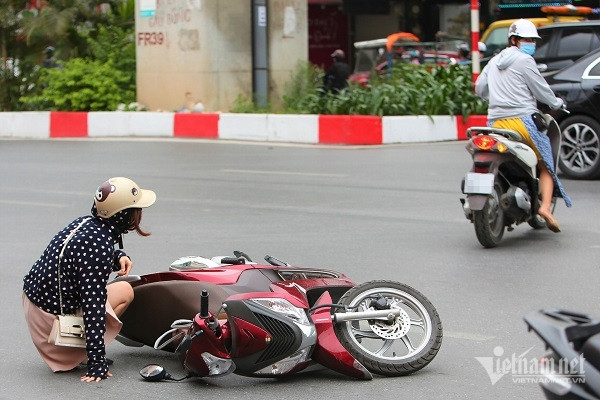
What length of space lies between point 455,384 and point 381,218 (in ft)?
16.8

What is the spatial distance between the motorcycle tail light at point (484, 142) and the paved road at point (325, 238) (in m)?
0.81

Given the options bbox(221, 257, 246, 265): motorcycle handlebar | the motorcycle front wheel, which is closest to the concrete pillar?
bbox(221, 257, 246, 265): motorcycle handlebar

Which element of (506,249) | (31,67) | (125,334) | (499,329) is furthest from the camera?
(31,67)

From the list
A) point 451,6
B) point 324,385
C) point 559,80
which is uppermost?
point 451,6

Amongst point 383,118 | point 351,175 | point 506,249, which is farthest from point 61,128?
point 506,249

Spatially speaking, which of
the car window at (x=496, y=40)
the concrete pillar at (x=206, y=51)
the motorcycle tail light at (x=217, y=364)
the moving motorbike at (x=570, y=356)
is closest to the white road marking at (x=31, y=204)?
the motorcycle tail light at (x=217, y=364)

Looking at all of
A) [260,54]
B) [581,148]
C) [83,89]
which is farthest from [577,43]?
[83,89]

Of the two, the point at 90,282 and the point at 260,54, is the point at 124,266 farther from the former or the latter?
the point at 260,54

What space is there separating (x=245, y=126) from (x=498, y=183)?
9.79 metres

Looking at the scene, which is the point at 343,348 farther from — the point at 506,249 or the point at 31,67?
the point at 31,67

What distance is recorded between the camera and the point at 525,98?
925 cm

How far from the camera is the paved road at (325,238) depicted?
560 cm

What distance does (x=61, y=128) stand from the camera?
66.0ft

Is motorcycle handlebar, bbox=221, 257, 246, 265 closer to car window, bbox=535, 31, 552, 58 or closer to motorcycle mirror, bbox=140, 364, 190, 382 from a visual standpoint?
motorcycle mirror, bbox=140, 364, 190, 382
